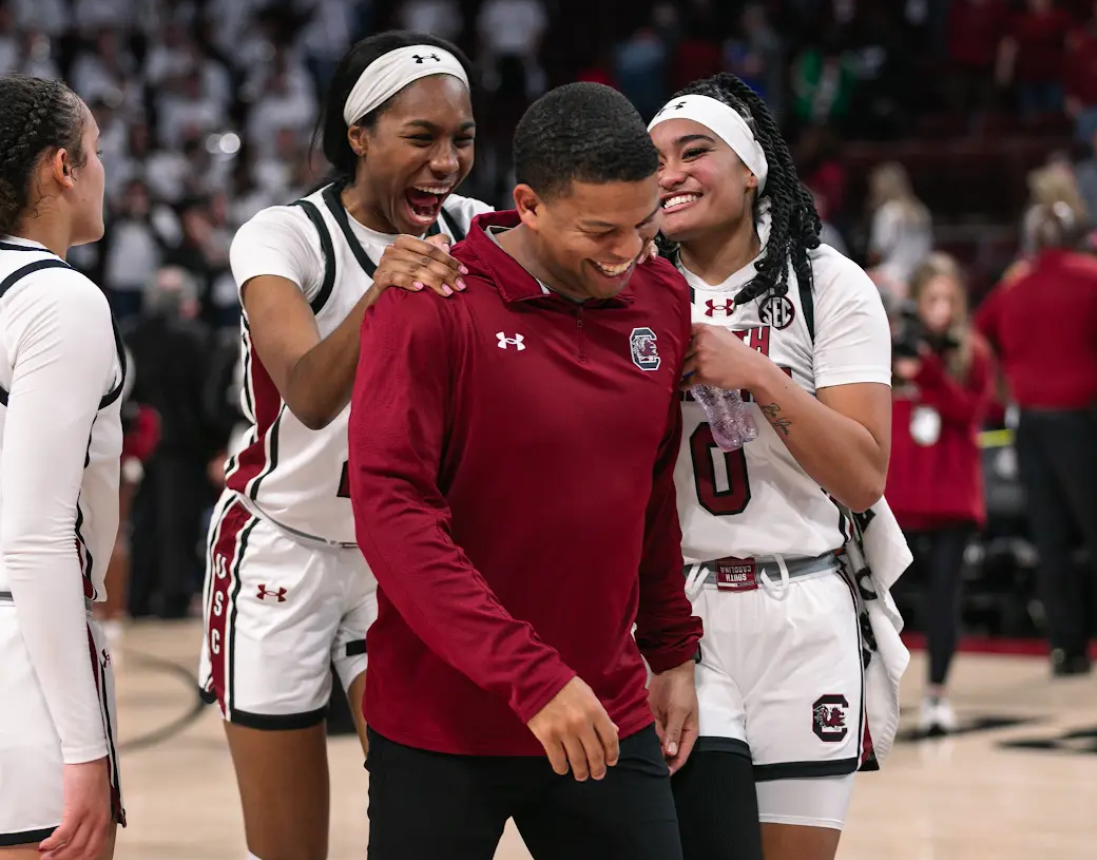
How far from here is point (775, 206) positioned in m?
3.35

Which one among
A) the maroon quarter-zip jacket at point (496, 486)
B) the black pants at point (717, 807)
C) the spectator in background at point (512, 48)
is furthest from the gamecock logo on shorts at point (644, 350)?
the spectator in background at point (512, 48)

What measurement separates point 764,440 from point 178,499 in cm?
812

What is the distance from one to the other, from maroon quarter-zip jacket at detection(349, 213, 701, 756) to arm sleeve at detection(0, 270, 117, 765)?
405 millimetres

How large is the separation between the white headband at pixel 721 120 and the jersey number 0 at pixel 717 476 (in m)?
0.50

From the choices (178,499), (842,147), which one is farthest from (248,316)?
(842,147)

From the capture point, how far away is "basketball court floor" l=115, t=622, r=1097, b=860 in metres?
5.68

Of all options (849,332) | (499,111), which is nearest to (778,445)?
(849,332)

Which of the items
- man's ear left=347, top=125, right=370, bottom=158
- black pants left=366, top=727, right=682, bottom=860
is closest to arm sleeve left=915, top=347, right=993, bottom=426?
man's ear left=347, top=125, right=370, bottom=158

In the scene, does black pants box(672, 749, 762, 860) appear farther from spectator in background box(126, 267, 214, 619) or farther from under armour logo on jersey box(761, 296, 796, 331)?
spectator in background box(126, 267, 214, 619)

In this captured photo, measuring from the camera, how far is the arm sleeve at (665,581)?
114 inches

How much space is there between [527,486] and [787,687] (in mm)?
875

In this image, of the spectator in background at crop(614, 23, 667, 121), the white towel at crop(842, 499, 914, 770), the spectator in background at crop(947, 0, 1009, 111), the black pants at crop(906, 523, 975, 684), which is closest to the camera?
the white towel at crop(842, 499, 914, 770)

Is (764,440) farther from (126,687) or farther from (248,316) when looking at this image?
(126,687)

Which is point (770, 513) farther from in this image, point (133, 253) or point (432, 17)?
point (432, 17)
